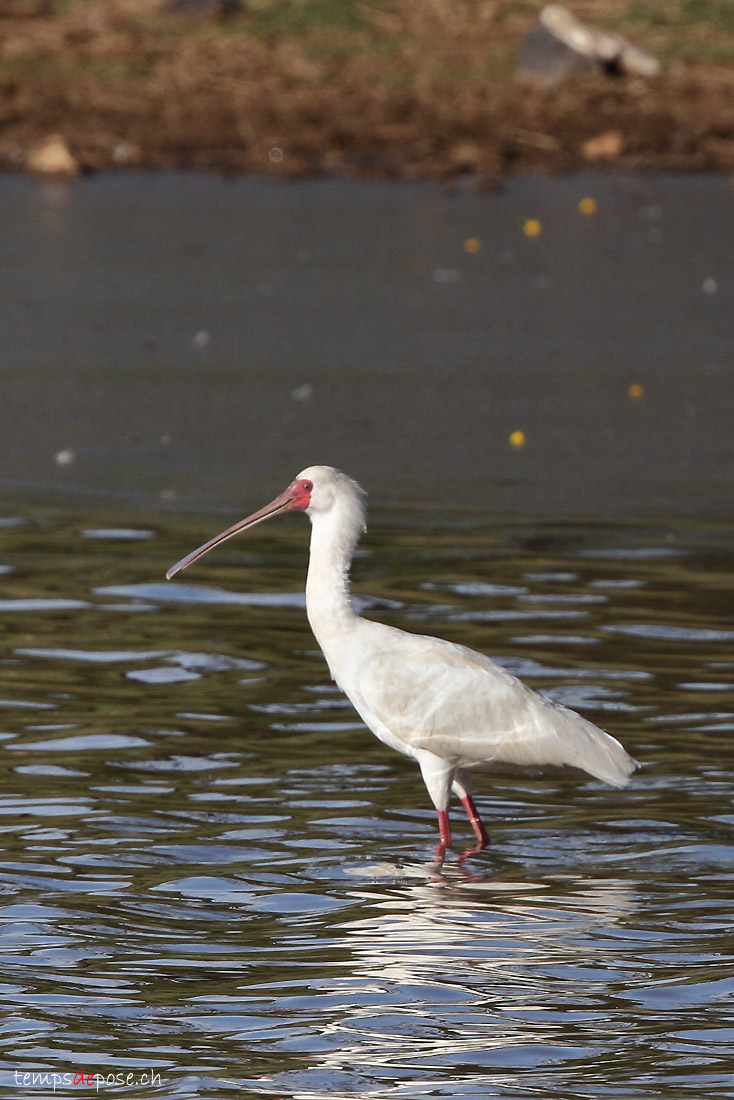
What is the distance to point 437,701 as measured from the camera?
7035 millimetres

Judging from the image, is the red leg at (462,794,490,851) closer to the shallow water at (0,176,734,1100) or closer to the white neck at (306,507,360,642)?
the shallow water at (0,176,734,1100)

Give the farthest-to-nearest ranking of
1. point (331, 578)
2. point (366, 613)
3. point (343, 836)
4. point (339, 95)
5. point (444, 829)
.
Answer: point (339, 95) → point (366, 613) → point (331, 578) → point (444, 829) → point (343, 836)

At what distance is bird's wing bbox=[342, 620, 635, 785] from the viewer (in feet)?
22.8

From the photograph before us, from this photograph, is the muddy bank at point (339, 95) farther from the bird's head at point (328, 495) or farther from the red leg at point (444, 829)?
the red leg at point (444, 829)

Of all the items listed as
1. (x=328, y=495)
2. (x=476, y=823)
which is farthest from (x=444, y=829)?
(x=328, y=495)

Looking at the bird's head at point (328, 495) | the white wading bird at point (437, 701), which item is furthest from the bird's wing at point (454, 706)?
the bird's head at point (328, 495)

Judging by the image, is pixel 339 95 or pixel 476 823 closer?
pixel 476 823

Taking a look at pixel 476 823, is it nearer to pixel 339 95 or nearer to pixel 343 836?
pixel 343 836

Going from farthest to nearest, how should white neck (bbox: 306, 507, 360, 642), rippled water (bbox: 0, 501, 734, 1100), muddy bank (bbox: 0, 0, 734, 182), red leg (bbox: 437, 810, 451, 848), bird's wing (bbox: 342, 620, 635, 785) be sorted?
1. muddy bank (bbox: 0, 0, 734, 182)
2. white neck (bbox: 306, 507, 360, 642)
3. bird's wing (bbox: 342, 620, 635, 785)
4. red leg (bbox: 437, 810, 451, 848)
5. rippled water (bbox: 0, 501, 734, 1100)

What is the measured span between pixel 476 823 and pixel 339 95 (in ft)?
46.1

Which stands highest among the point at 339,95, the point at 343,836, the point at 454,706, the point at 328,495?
the point at 339,95

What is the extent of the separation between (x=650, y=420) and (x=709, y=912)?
6.34m

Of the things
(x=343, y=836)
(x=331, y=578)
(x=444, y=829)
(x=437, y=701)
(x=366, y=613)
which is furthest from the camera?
(x=366, y=613)

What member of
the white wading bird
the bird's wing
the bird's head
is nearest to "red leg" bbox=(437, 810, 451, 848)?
the white wading bird
